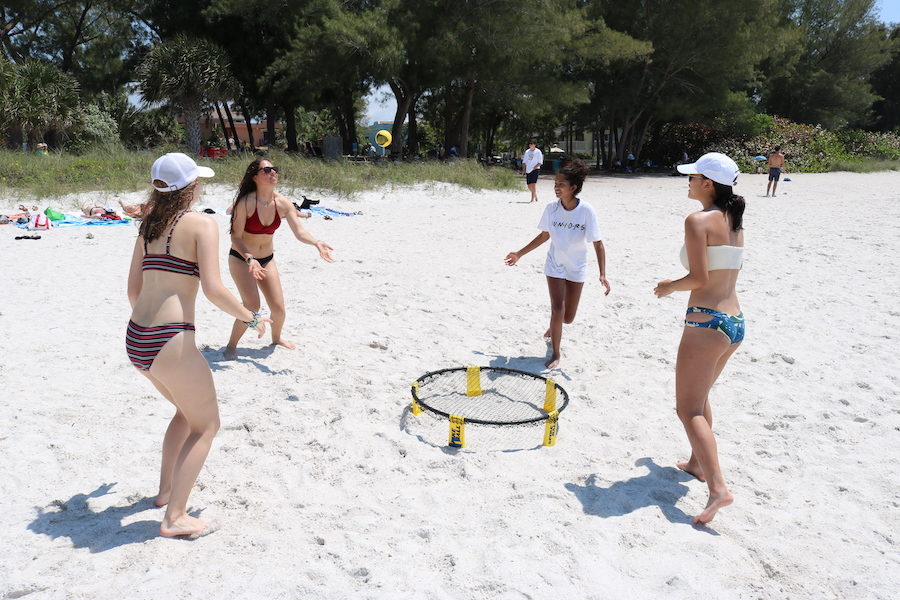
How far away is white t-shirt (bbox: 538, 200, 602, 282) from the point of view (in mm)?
5469

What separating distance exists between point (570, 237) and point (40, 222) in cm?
947

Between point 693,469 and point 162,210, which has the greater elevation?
point 162,210

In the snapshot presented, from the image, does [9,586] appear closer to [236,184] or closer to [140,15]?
[236,184]

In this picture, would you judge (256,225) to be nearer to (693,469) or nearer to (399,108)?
(693,469)

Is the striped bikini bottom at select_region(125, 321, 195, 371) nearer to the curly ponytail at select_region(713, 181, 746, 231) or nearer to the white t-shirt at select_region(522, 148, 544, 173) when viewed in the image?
the curly ponytail at select_region(713, 181, 746, 231)

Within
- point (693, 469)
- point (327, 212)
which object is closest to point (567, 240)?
point (693, 469)

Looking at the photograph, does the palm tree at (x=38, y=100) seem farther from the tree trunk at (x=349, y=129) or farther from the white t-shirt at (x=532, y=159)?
the white t-shirt at (x=532, y=159)

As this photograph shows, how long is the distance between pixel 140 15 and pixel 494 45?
1691 cm

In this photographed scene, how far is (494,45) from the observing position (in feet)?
81.7

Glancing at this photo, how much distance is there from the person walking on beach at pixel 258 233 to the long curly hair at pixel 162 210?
2.24 meters

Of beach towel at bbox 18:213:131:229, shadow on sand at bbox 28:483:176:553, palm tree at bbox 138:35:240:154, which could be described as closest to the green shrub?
palm tree at bbox 138:35:240:154

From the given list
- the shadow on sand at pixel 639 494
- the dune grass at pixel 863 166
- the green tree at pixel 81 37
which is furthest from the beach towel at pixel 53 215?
the dune grass at pixel 863 166

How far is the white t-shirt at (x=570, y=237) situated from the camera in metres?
5.47

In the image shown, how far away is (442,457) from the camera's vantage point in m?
4.08
